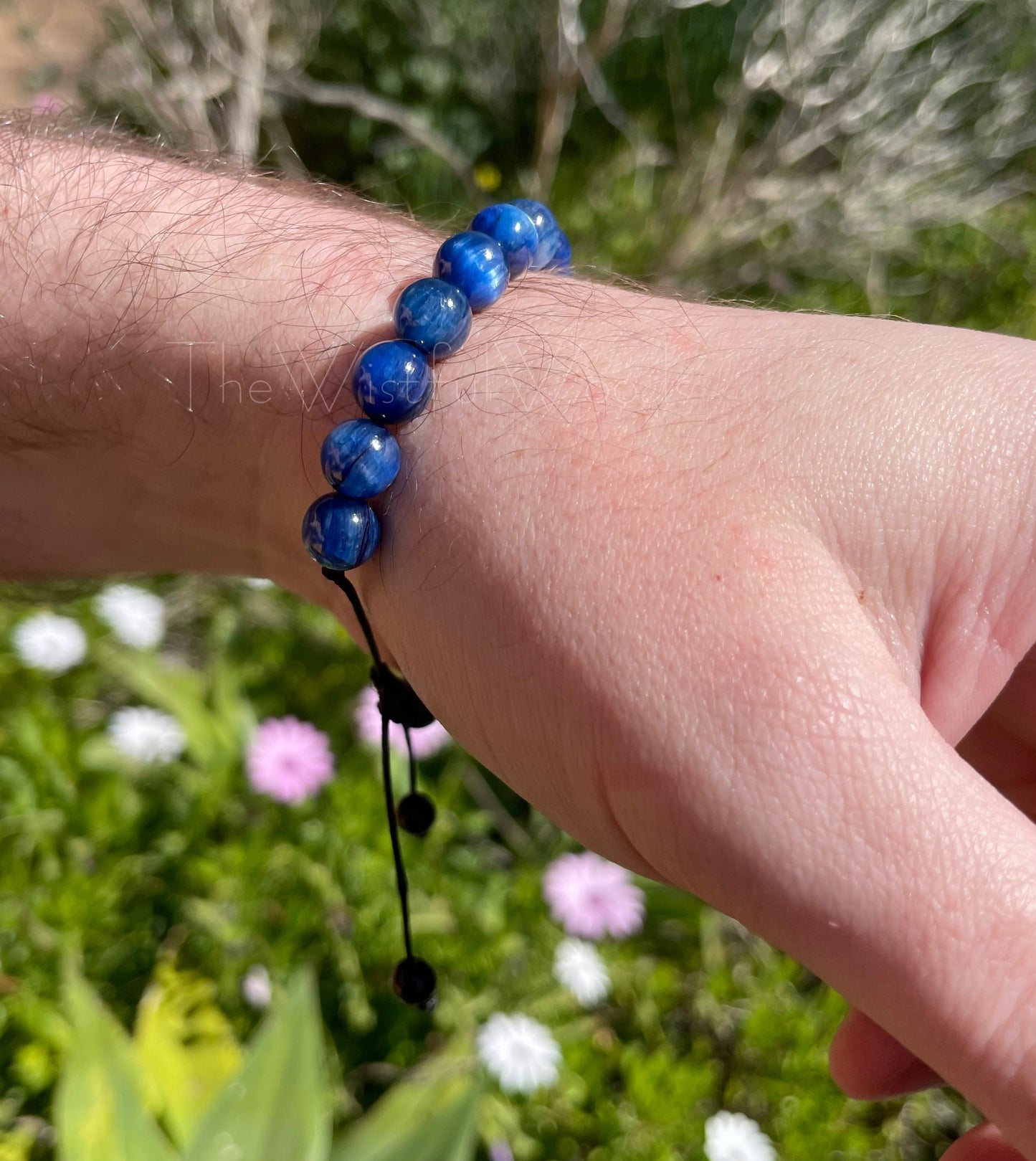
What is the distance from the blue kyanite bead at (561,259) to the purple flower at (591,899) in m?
0.99

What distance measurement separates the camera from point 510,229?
1131mm

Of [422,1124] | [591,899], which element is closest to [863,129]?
[591,899]

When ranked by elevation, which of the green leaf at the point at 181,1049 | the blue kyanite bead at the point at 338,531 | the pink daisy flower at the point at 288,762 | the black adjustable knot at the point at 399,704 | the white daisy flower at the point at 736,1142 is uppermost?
the blue kyanite bead at the point at 338,531

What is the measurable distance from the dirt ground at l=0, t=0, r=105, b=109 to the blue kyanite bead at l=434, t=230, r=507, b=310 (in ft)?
8.42

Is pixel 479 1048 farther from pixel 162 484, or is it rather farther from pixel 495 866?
pixel 162 484

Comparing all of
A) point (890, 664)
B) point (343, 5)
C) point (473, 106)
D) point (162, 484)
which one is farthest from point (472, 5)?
point (890, 664)

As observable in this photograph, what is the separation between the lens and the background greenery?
153 centimetres

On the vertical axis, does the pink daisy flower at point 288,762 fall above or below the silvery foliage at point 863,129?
below

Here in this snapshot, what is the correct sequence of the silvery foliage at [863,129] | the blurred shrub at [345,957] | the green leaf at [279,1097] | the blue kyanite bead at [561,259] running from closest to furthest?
the green leaf at [279,1097]
the blue kyanite bead at [561,259]
the blurred shrub at [345,957]
the silvery foliage at [863,129]

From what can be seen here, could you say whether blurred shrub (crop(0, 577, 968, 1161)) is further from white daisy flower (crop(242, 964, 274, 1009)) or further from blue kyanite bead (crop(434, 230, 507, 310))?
blue kyanite bead (crop(434, 230, 507, 310))

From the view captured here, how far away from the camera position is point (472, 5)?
9.95 ft

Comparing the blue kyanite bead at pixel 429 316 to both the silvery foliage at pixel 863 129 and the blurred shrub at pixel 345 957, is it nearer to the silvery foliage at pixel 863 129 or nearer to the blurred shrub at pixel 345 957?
the blurred shrub at pixel 345 957

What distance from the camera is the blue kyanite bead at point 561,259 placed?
4.22 feet

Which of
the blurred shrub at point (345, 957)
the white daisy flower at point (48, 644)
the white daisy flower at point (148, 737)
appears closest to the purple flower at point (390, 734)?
the blurred shrub at point (345, 957)
